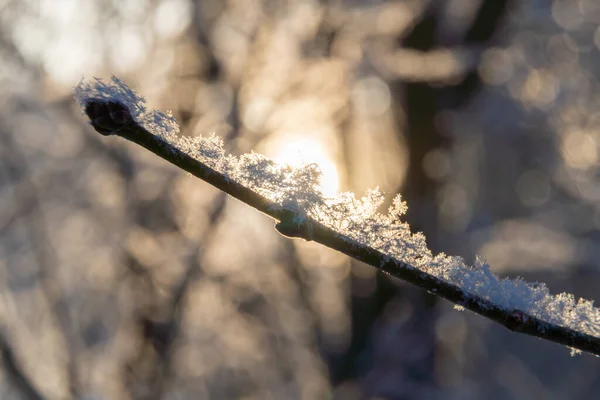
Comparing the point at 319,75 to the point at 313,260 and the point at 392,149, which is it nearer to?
the point at 392,149

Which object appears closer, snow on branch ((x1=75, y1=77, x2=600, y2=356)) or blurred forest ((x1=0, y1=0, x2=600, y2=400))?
snow on branch ((x1=75, y1=77, x2=600, y2=356))

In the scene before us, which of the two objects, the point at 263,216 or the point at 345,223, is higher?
the point at 345,223

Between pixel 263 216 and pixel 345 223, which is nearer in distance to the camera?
pixel 345 223

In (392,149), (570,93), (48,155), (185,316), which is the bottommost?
(185,316)

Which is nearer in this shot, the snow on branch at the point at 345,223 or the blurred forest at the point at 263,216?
the snow on branch at the point at 345,223

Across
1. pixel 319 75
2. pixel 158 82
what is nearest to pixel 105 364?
pixel 158 82
